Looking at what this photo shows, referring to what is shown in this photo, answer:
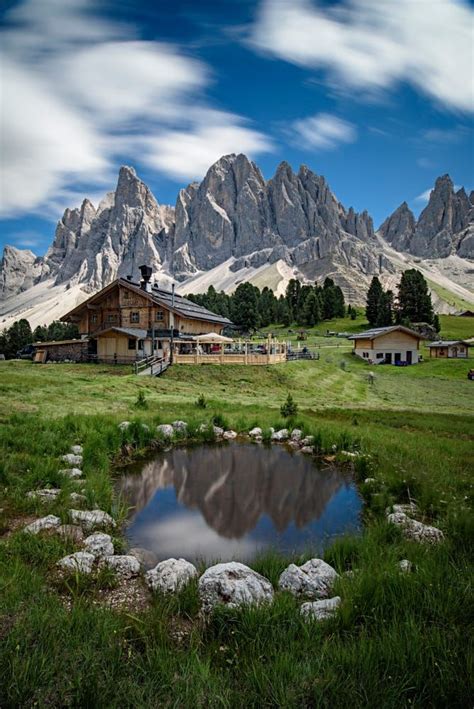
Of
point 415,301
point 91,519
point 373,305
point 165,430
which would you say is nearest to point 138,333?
point 165,430

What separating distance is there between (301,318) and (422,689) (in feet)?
351

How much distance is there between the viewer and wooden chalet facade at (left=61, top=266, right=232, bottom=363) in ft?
153

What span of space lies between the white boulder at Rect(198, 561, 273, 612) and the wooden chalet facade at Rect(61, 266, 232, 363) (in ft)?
127

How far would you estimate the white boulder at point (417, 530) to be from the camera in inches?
289

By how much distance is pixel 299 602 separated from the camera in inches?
222

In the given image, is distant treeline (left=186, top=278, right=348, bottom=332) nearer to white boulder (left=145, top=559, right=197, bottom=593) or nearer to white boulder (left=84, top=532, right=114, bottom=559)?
white boulder (left=84, top=532, right=114, bottom=559)

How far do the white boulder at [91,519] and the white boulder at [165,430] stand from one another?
23.3ft

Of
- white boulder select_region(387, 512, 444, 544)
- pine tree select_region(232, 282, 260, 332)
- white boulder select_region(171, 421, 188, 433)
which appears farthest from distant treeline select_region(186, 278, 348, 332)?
white boulder select_region(387, 512, 444, 544)

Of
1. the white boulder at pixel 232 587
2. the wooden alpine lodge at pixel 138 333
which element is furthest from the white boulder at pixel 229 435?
the wooden alpine lodge at pixel 138 333

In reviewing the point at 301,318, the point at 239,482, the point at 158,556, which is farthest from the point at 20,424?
the point at 301,318

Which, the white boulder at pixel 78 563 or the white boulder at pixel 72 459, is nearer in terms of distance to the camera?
the white boulder at pixel 78 563

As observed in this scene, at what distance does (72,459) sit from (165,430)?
478cm

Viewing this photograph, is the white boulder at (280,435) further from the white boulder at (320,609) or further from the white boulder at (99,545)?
the white boulder at (320,609)

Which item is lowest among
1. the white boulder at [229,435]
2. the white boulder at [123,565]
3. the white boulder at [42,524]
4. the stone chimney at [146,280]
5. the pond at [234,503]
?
the pond at [234,503]
